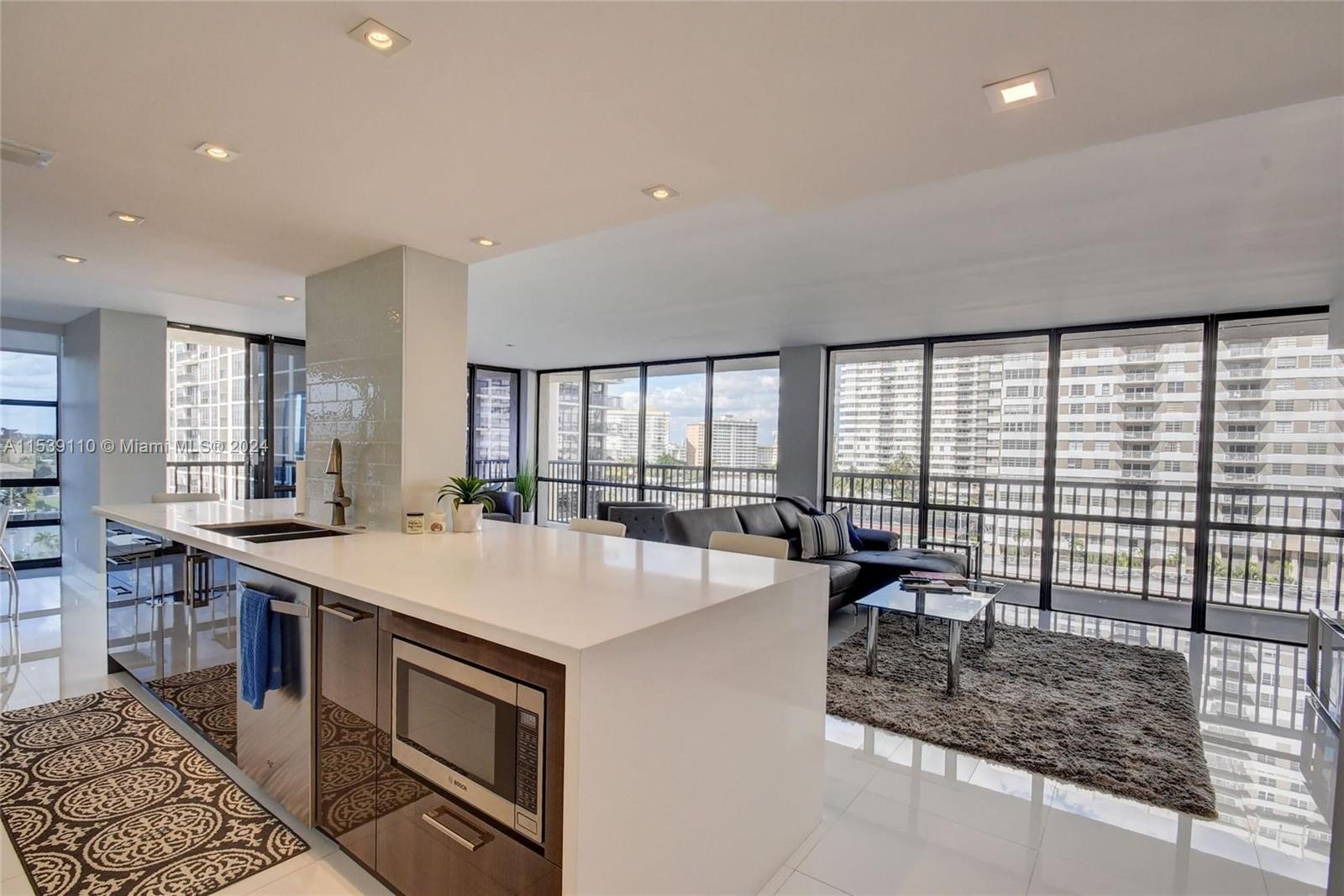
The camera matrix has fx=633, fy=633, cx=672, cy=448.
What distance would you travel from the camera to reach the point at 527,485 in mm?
9438

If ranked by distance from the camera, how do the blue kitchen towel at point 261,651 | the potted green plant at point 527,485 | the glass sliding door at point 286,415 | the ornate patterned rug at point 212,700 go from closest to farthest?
1. the blue kitchen towel at point 261,651
2. the ornate patterned rug at point 212,700
3. the glass sliding door at point 286,415
4. the potted green plant at point 527,485

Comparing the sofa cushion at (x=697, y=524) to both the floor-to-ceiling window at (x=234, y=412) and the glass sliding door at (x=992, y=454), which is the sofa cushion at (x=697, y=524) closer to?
the glass sliding door at (x=992, y=454)

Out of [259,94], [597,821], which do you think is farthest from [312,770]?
[259,94]

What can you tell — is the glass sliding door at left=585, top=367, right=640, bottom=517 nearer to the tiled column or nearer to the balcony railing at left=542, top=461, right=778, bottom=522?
the balcony railing at left=542, top=461, right=778, bottom=522

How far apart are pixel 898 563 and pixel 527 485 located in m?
5.89

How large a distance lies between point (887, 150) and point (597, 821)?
6.44ft

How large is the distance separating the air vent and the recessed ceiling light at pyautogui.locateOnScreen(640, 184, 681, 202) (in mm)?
2011

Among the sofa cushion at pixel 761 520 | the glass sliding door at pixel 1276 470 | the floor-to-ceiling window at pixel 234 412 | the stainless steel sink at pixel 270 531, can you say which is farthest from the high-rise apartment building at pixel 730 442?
the stainless steel sink at pixel 270 531

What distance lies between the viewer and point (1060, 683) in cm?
371

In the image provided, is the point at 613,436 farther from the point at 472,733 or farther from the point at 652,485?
the point at 472,733

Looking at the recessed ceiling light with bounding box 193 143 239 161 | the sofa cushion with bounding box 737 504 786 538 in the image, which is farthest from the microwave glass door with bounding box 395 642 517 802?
the sofa cushion with bounding box 737 504 786 538

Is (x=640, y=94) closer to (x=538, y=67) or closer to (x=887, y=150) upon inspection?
(x=538, y=67)

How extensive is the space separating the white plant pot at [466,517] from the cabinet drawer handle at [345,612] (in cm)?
99

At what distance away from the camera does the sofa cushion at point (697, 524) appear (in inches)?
202
